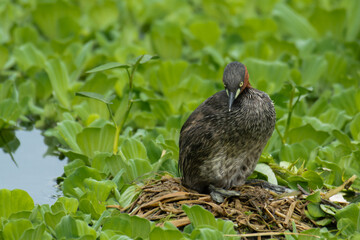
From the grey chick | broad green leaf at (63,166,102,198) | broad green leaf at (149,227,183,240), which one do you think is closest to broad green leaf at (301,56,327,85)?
the grey chick

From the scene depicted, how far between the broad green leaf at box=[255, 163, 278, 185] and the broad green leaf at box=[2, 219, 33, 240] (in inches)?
67.7

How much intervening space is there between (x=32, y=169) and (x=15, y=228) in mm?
1703

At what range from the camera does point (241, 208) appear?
4051 millimetres

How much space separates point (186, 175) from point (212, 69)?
245 cm

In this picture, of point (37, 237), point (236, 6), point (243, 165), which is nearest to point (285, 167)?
point (243, 165)

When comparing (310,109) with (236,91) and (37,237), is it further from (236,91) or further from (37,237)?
(37,237)

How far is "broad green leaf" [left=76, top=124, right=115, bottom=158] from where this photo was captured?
191 inches

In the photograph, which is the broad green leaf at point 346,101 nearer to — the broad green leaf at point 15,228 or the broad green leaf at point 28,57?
the broad green leaf at point 28,57

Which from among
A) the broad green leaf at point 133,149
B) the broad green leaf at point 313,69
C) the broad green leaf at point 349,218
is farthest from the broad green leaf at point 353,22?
the broad green leaf at point 349,218

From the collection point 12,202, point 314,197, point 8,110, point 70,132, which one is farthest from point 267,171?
point 8,110

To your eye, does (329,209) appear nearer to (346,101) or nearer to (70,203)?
(70,203)

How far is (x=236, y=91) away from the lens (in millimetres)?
4004

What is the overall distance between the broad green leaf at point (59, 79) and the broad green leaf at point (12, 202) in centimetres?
206

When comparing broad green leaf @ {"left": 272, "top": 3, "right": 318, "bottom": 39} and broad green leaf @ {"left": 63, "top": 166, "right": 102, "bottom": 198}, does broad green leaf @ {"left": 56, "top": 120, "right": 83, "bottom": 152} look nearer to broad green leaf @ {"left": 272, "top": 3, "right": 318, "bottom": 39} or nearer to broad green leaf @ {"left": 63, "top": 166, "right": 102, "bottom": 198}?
broad green leaf @ {"left": 63, "top": 166, "right": 102, "bottom": 198}
